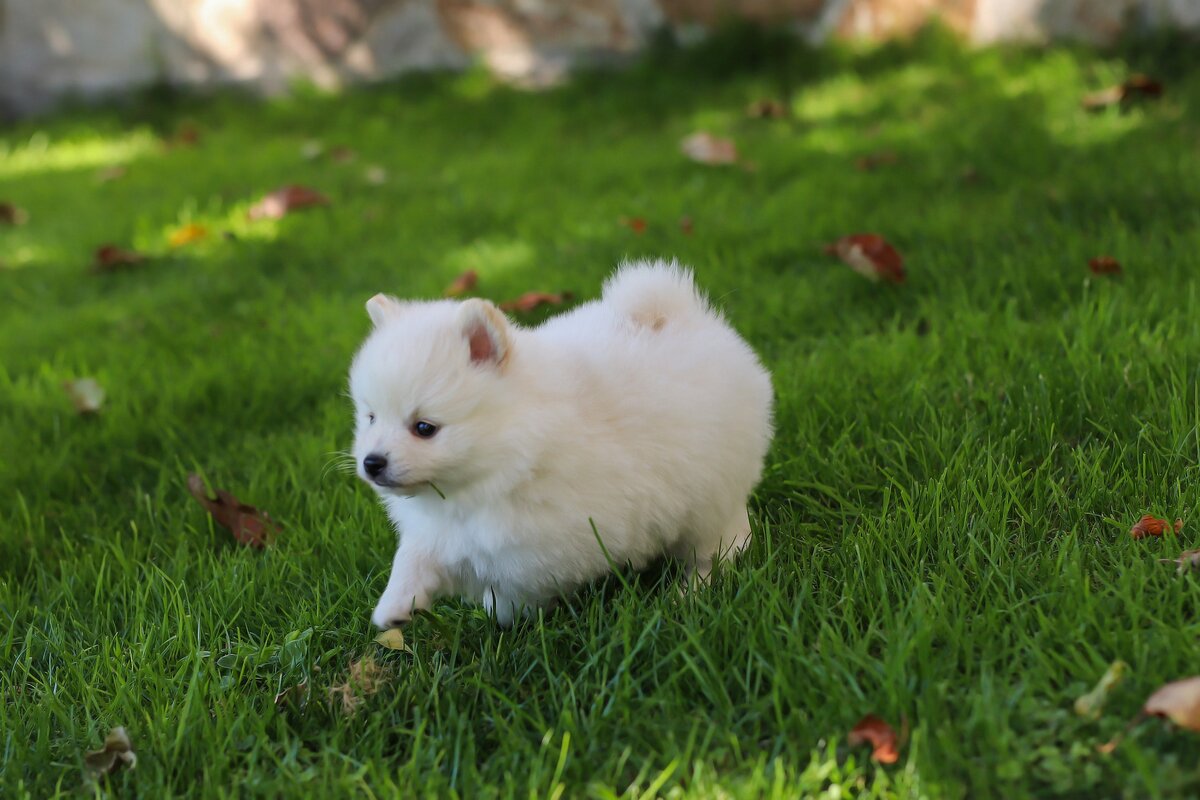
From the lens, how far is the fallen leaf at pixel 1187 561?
1.92 m

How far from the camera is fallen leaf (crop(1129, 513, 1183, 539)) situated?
2086 millimetres

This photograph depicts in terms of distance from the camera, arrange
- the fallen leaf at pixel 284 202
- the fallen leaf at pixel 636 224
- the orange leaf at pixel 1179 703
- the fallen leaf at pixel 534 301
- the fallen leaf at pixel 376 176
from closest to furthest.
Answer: the orange leaf at pixel 1179 703, the fallen leaf at pixel 534 301, the fallen leaf at pixel 636 224, the fallen leaf at pixel 284 202, the fallen leaf at pixel 376 176

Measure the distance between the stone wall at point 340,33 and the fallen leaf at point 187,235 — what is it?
2.41 m

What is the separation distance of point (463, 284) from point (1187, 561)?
8.31 feet

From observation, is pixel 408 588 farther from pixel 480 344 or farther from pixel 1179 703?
pixel 1179 703

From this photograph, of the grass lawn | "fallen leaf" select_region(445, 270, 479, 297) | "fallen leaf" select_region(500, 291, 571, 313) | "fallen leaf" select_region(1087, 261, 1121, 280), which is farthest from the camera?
"fallen leaf" select_region(445, 270, 479, 297)

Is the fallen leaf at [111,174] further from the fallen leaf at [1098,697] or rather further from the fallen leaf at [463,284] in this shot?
the fallen leaf at [1098,697]

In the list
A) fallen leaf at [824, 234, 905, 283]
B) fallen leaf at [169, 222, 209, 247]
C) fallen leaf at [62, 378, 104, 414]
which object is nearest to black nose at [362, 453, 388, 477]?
fallen leaf at [62, 378, 104, 414]

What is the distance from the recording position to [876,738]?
1.69 metres

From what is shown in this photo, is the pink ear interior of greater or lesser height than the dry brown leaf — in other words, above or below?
above

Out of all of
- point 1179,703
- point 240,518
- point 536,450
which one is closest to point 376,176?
point 240,518

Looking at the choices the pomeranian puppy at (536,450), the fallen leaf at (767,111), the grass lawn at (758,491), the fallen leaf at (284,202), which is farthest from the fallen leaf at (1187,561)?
the fallen leaf at (284,202)

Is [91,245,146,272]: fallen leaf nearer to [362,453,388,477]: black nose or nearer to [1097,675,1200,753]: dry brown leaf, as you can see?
[362,453,388,477]: black nose

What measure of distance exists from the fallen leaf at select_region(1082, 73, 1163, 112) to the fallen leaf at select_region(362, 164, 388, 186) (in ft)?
10.4
